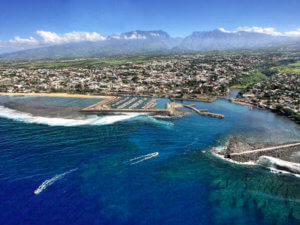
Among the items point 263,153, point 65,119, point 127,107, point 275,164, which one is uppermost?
point 65,119

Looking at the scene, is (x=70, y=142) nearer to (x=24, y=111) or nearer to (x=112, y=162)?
(x=112, y=162)

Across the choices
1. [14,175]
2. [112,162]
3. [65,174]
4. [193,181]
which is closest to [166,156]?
[193,181]

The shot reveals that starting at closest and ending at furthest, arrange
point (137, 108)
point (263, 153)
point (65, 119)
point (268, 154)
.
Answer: point (268, 154), point (263, 153), point (65, 119), point (137, 108)

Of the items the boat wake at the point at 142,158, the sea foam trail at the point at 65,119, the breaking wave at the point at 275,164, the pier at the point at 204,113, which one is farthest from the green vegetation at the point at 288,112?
the sea foam trail at the point at 65,119

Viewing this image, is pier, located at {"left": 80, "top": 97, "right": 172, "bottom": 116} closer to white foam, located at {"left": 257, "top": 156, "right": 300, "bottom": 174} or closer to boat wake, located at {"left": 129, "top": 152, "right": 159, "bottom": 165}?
boat wake, located at {"left": 129, "top": 152, "right": 159, "bottom": 165}

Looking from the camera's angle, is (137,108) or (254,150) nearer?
(254,150)

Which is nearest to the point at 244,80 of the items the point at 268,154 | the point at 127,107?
the point at 127,107

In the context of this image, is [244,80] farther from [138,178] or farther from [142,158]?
[138,178]

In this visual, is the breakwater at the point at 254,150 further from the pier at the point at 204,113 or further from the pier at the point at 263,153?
the pier at the point at 204,113

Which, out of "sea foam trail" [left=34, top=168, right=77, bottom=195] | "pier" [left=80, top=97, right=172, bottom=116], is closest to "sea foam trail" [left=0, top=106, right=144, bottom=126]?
"pier" [left=80, top=97, right=172, bottom=116]
